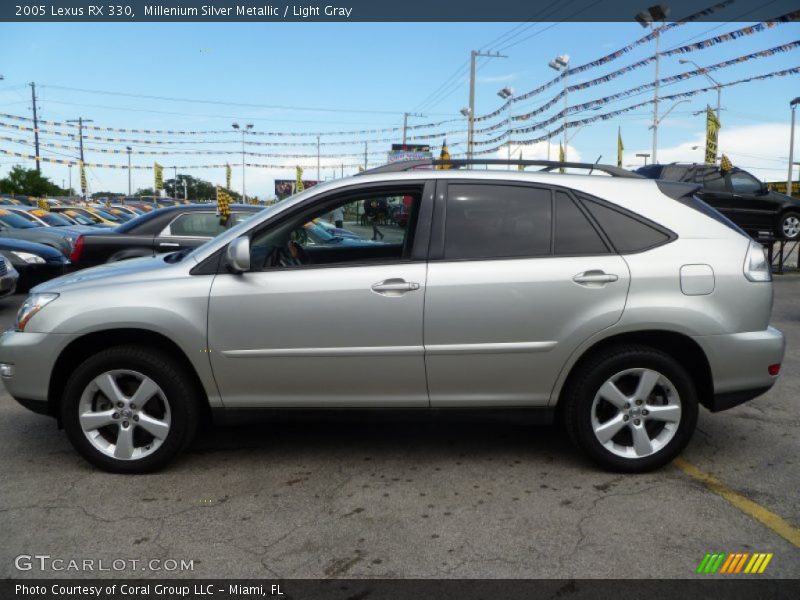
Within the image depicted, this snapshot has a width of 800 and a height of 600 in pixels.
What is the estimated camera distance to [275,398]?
12.6 ft

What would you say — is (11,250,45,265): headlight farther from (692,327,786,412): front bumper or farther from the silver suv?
(692,327,786,412): front bumper

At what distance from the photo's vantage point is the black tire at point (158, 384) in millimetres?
3773

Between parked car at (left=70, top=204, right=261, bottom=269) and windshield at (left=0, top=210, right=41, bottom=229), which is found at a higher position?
windshield at (left=0, top=210, right=41, bottom=229)

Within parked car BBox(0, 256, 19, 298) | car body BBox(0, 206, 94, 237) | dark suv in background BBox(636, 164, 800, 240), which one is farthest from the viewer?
car body BBox(0, 206, 94, 237)

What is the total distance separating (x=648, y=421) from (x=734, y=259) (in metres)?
1.02

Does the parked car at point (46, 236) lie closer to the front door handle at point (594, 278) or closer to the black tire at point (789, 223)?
the front door handle at point (594, 278)

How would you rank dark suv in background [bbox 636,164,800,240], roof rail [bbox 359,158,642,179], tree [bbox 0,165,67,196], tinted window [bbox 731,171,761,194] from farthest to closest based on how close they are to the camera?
tree [bbox 0,165,67,196] < tinted window [bbox 731,171,761,194] < dark suv in background [bbox 636,164,800,240] < roof rail [bbox 359,158,642,179]

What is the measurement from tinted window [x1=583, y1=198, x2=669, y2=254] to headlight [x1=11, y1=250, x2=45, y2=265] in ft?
32.3

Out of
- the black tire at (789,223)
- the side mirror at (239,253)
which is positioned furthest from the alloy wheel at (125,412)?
the black tire at (789,223)

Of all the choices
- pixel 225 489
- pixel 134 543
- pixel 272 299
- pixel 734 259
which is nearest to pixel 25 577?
pixel 134 543

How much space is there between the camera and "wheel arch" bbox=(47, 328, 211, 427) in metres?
3.85

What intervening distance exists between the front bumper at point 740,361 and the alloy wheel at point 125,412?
3038mm

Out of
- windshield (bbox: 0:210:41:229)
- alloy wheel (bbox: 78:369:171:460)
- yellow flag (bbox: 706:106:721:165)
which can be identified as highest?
yellow flag (bbox: 706:106:721:165)

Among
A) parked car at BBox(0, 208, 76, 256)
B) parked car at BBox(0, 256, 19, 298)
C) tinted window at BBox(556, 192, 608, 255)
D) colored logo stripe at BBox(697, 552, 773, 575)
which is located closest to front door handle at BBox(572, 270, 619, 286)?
tinted window at BBox(556, 192, 608, 255)
